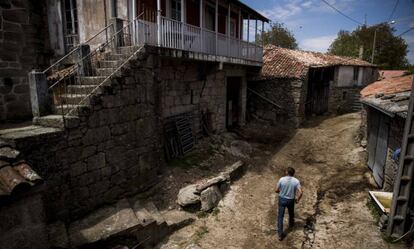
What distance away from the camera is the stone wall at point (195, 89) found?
28.6 feet

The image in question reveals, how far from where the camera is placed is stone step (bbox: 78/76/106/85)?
602 centimetres

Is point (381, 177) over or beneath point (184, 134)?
beneath

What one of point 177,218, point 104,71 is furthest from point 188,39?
point 177,218

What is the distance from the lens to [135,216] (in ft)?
18.3

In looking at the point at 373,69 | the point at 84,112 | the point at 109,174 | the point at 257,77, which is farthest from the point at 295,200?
the point at 373,69

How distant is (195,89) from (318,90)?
1201 centimetres

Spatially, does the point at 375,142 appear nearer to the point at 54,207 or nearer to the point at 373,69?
the point at 54,207

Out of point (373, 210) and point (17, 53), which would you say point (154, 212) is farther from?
point (17, 53)

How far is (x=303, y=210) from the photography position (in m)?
6.94

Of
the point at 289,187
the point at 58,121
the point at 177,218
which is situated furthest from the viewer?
the point at 177,218

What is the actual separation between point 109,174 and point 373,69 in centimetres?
2439

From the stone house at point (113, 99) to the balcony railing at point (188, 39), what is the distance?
0.03 m

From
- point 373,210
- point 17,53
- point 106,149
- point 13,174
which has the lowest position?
point 373,210

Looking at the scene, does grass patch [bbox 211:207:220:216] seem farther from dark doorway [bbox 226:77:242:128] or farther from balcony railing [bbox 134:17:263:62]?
dark doorway [bbox 226:77:242:128]
